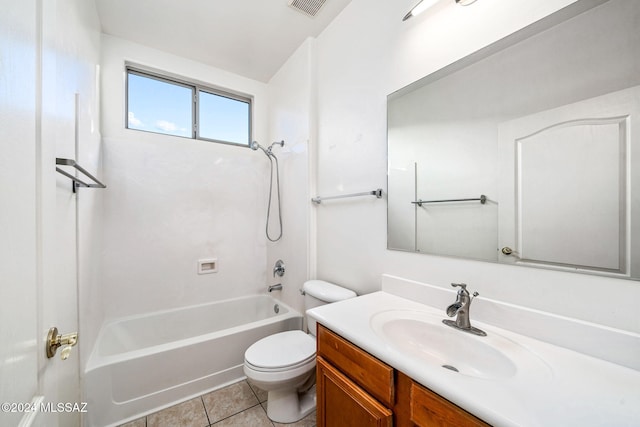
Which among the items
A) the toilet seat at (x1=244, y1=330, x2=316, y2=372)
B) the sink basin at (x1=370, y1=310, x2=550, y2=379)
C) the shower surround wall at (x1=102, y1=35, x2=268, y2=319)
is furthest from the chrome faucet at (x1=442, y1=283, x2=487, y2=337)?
the shower surround wall at (x1=102, y1=35, x2=268, y2=319)

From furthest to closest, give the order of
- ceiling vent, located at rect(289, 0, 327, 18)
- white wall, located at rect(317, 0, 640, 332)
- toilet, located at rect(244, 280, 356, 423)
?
ceiling vent, located at rect(289, 0, 327, 18), toilet, located at rect(244, 280, 356, 423), white wall, located at rect(317, 0, 640, 332)

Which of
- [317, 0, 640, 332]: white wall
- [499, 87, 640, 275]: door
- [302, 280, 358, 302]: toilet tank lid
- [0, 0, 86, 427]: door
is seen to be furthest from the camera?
[302, 280, 358, 302]: toilet tank lid

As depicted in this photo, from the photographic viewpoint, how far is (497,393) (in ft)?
1.90

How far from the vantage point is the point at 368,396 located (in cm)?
85

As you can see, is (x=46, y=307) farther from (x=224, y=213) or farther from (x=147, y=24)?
(x=147, y=24)

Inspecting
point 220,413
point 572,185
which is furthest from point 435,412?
point 220,413

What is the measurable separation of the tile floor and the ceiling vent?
107 inches

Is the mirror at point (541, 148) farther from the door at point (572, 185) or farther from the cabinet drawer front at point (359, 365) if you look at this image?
the cabinet drawer front at point (359, 365)

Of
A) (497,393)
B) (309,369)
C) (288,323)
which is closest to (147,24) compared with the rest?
(288,323)

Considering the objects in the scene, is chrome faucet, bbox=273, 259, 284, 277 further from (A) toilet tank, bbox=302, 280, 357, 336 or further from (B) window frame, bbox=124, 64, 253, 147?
(B) window frame, bbox=124, 64, 253, 147

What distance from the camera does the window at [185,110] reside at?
2.20 meters

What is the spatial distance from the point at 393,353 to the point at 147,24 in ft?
8.84

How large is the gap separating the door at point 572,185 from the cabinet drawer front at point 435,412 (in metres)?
0.61

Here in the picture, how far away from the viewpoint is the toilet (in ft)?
4.48
